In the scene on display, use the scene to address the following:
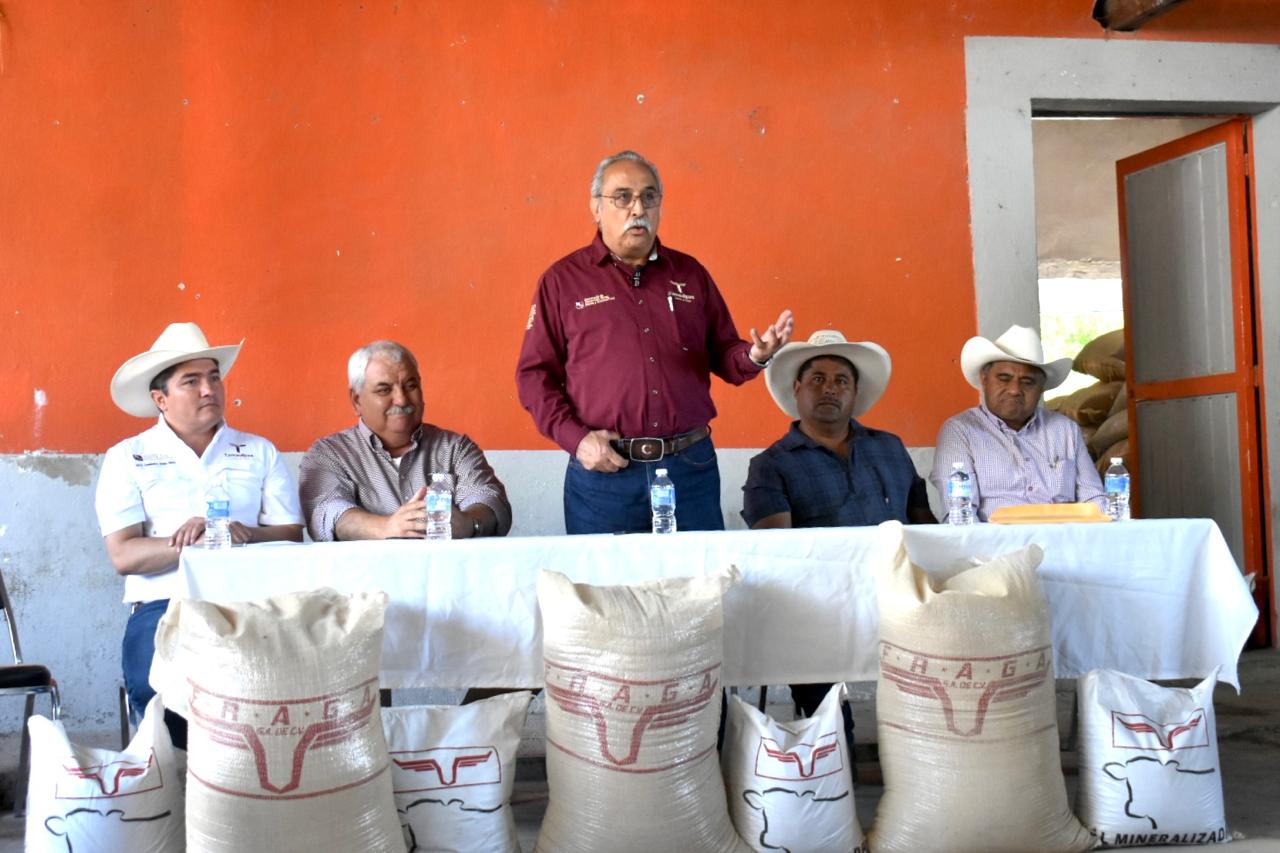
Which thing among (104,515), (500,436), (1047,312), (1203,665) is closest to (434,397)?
(500,436)

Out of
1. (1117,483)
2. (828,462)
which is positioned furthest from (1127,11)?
(828,462)

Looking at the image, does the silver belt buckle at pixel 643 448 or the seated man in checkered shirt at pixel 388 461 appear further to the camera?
the seated man in checkered shirt at pixel 388 461

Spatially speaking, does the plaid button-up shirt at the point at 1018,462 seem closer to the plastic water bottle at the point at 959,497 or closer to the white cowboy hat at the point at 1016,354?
the plastic water bottle at the point at 959,497

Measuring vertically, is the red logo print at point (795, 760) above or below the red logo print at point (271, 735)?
below

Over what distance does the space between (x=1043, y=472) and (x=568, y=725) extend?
2099 mm

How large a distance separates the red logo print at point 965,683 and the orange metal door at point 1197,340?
3.05 meters

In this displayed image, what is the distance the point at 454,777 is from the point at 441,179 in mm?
2542

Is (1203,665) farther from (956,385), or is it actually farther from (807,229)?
(807,229)

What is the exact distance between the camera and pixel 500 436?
14.7ft

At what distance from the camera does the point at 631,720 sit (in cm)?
254

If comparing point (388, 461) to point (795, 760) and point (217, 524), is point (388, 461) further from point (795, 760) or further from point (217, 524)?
point (795, 760)

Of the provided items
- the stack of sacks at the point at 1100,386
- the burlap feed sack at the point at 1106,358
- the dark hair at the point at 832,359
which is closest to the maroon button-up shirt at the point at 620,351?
the dark hair at the point at 832,359

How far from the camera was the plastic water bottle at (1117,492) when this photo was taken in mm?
3400

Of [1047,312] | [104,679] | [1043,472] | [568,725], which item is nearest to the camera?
[568,725]
